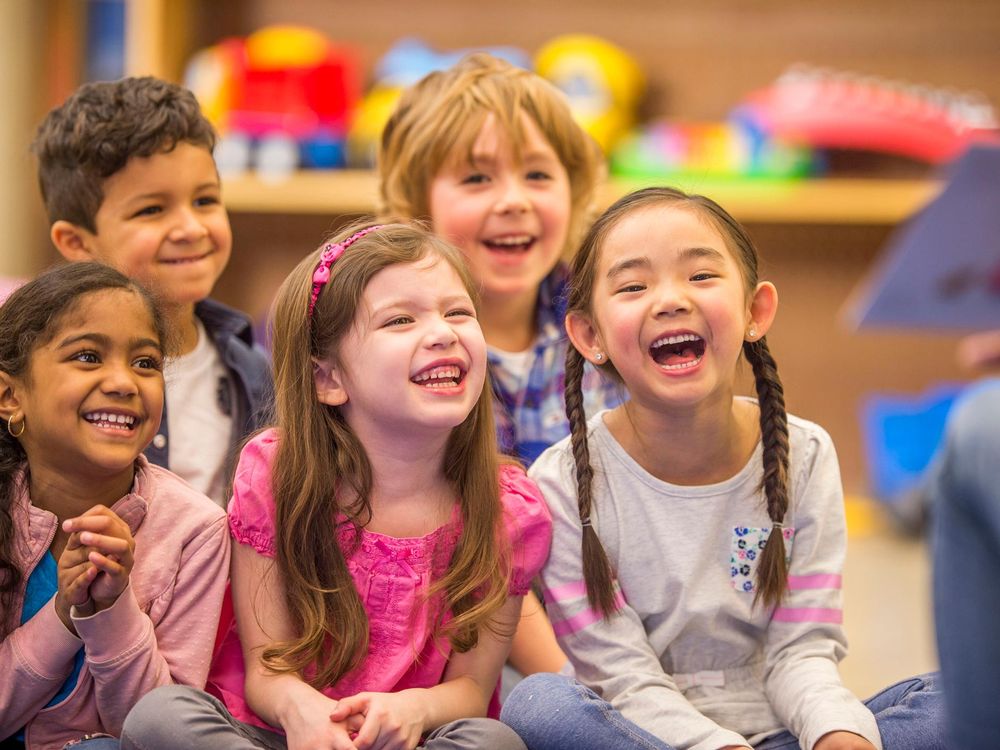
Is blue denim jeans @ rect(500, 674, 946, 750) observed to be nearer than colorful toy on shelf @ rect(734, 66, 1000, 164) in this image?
Yes

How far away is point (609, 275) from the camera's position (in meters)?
1.27

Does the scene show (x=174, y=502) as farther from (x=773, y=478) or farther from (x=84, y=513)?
(x=773, y=478)

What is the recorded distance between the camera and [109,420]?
1208mm

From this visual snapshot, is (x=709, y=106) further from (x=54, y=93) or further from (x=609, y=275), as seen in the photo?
(x=609, y=275)

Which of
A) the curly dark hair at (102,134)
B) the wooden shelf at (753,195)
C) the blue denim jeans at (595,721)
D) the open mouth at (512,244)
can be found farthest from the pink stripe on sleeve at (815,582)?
the wooden shelf at (753,195)

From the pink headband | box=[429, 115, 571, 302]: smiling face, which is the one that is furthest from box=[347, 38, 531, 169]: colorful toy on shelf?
the pink headband

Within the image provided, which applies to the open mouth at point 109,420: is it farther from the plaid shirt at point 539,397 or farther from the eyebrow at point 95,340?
the plaid shirt at point 539,397

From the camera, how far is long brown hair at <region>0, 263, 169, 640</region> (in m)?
1.20

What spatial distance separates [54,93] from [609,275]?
2649 millimetres

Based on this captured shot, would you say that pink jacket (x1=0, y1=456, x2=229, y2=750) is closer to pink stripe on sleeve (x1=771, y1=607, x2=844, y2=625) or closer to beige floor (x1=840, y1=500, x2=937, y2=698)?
pink stripe on sleeve (x1=771, y1=607, x2=844, y2=625)

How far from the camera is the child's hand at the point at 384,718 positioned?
3.72 ft

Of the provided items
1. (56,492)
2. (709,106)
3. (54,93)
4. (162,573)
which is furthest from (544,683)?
(54,93)

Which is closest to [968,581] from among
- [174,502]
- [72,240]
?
[174,502]

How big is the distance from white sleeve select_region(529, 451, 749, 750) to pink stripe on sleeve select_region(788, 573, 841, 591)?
16cm
